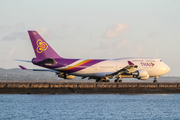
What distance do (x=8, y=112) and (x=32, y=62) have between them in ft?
83.1

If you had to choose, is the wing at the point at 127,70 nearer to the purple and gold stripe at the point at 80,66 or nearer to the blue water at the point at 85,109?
the purple and gold stripe at the point at 80,66

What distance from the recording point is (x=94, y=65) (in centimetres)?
7294

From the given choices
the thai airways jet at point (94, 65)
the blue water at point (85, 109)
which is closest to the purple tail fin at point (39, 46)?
the thai airways jet at point (94, 65)

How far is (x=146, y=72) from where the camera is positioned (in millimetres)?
73312

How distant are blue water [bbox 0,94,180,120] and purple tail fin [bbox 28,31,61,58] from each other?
12365 millimetres

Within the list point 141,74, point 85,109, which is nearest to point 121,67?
point 141,74

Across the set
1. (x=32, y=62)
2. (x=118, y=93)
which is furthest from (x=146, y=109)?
(x=32, y=62)

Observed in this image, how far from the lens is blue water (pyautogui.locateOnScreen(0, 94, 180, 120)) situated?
138ft

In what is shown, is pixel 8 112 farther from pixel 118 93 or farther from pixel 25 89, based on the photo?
pixel 118 93

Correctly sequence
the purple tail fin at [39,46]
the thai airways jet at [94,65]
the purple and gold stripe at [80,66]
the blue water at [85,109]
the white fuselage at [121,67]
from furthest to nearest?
the white fuselage at [121,67]
the purple and gold stripe at [80,66]
the thai airways jet at [94,65]
the purple tail fin at [39,46]
the blue water at [85,109]

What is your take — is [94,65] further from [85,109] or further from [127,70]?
[85,109]

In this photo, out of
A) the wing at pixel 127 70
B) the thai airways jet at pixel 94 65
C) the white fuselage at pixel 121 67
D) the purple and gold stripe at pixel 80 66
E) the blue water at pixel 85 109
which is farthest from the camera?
the white fuselage at pixel 121 67

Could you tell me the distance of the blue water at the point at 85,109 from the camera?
4209cm

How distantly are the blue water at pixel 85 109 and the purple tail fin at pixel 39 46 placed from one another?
40.6 ft
